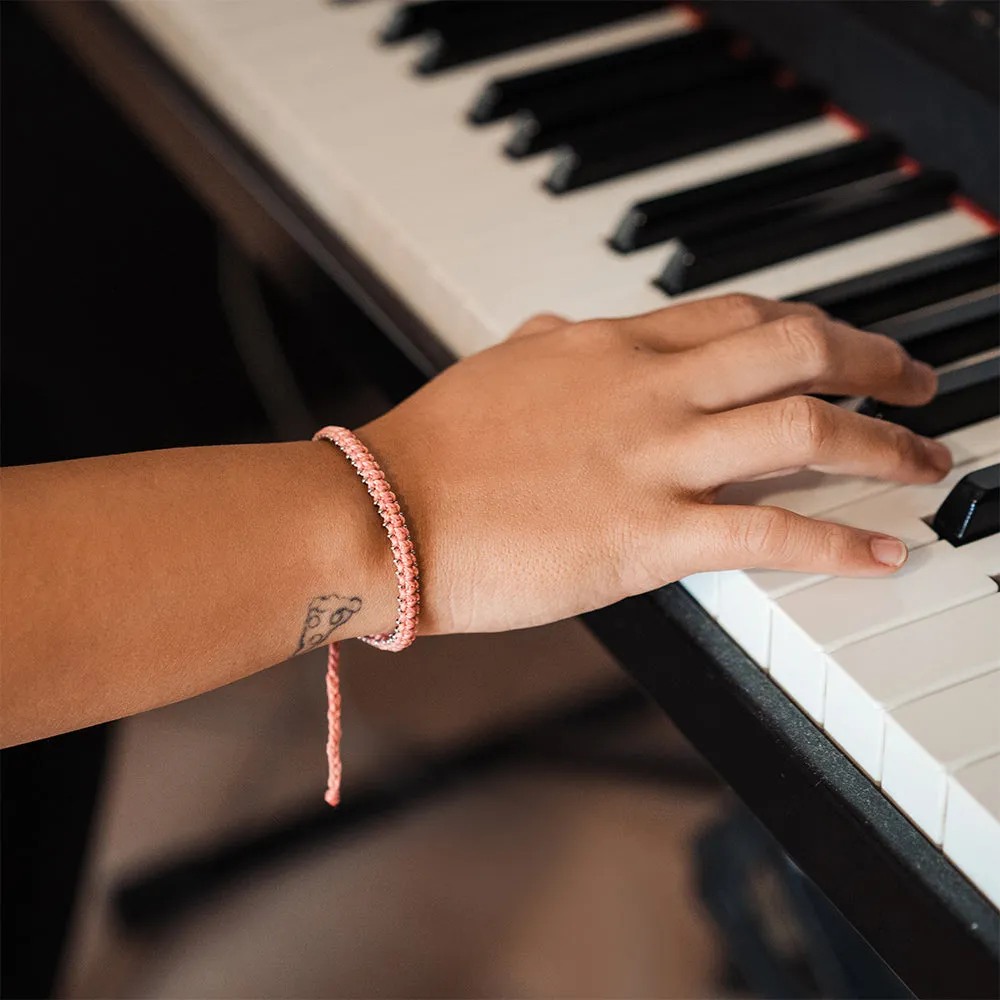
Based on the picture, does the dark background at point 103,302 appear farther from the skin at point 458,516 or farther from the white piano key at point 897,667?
the white piano key at point 897,667

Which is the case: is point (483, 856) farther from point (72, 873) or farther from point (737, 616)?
point (737, 616)

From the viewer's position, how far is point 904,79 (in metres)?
0.95

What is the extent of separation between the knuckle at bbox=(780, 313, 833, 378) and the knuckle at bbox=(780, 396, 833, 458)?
0.04 metres

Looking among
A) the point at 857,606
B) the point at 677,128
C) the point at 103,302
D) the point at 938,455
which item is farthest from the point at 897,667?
the point at 103,302

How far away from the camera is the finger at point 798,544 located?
0.67 meters

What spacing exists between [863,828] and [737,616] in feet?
0.43

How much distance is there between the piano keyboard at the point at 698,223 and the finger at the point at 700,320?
0.27 feet

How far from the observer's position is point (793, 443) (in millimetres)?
699

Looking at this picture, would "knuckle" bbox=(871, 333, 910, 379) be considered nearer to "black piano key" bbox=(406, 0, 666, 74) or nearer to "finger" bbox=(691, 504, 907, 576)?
"finger" bbox=(691, 504, 907, 576)

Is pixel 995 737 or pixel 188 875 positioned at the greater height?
pixel 995 737

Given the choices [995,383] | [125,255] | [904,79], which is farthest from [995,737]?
[125,255]

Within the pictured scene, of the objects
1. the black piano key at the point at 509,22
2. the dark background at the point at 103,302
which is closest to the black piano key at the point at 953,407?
the black piano key at the point at 509,22

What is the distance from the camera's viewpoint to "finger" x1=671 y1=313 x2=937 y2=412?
2.44 feet

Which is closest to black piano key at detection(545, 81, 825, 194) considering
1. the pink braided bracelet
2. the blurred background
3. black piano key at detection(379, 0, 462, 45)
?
A: black piano key at detection(379, 0, 462, 45)
